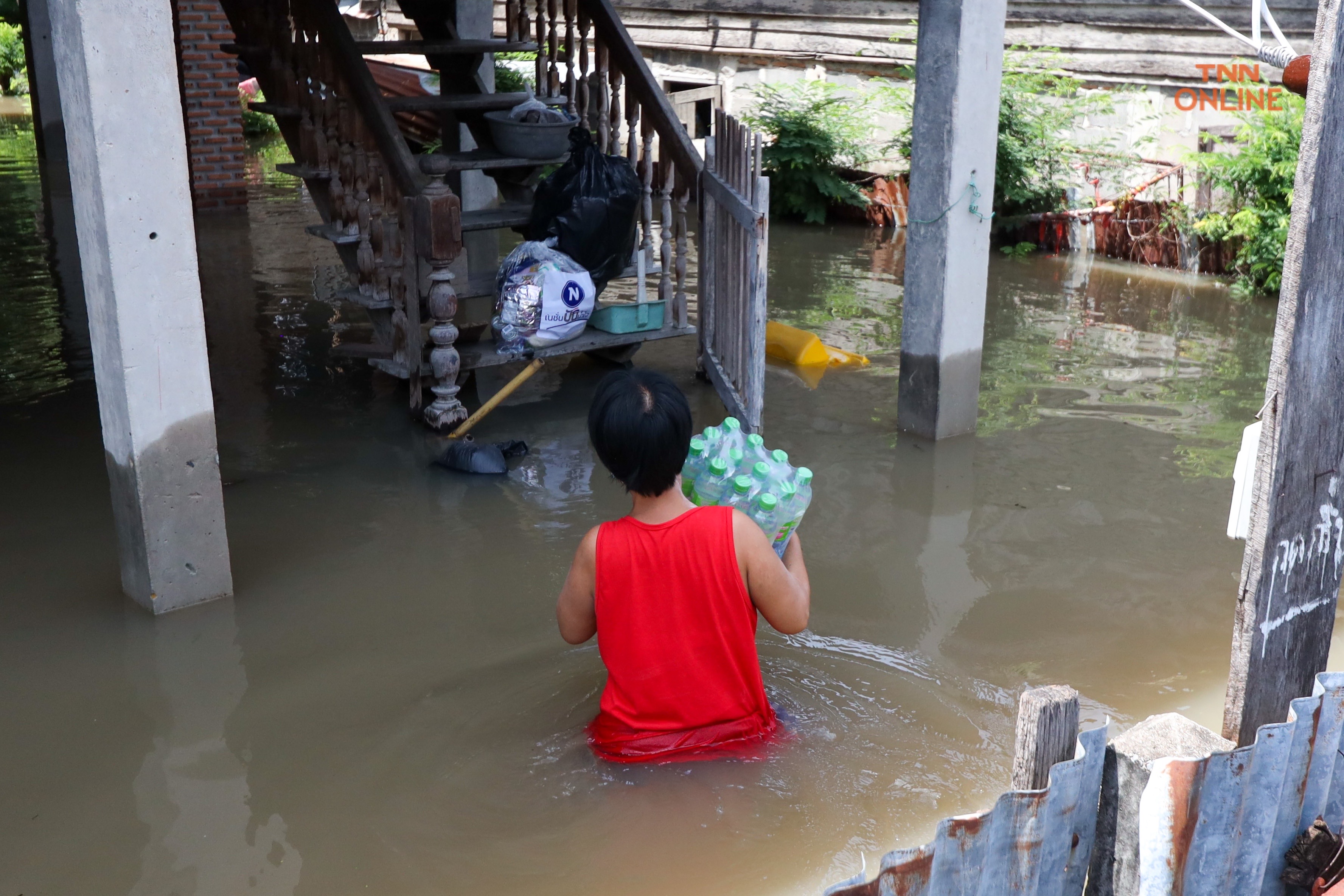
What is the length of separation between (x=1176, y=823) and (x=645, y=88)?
578 centimetres

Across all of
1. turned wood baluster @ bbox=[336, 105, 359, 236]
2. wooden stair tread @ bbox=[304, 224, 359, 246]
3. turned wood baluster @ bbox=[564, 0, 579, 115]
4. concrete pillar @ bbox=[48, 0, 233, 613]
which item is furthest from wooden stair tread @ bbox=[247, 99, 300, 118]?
concrete pillar @ bbox=[48, 0, 233, 613]

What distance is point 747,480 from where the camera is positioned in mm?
3256

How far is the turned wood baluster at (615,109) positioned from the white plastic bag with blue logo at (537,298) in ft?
3.90

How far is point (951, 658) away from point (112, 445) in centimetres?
317

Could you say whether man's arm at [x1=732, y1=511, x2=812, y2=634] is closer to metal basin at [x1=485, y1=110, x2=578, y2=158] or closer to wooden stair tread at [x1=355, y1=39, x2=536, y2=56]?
metal basin at [x1=485, y1=110, x2=578, y2=158]

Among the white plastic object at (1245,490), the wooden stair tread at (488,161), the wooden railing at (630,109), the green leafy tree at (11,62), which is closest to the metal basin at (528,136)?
the wooden stair tread at (488,161)

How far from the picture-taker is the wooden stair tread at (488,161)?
7.02 m

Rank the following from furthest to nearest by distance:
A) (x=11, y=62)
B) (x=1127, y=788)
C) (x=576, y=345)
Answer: (x=11, y=62), (x=576, y=345), (x=1127, y=788)

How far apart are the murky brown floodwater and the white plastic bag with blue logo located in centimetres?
54

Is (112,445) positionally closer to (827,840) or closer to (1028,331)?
(827,840)

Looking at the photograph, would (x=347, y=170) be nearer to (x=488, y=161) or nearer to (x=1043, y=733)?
(x=488, y=161)

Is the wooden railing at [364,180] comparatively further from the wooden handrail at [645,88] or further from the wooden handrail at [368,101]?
the wooden handrail at [645,88]

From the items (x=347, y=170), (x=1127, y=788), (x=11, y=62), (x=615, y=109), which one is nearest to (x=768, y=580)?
(x=1127, y=788)

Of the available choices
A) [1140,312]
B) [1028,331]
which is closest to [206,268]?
[1028,331]
